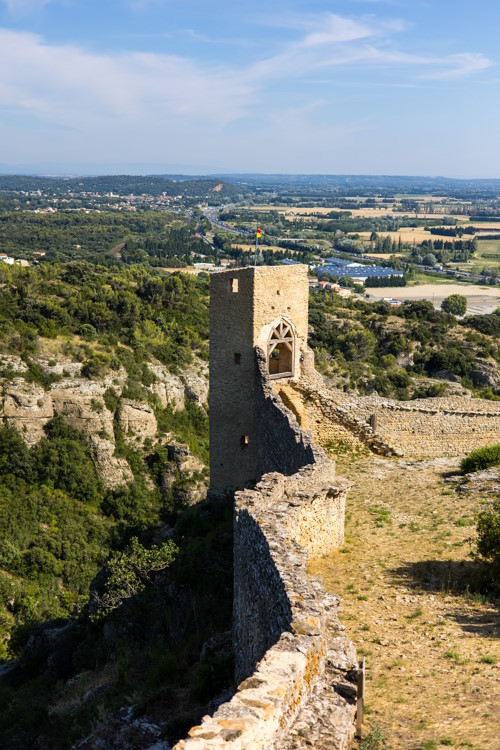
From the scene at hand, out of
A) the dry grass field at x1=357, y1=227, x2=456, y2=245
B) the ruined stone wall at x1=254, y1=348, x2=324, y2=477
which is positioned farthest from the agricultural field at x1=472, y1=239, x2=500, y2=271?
the ruined stone wall at x1=254, y1=348, x2=324, y2=477

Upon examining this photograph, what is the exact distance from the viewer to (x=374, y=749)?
5.00 meters

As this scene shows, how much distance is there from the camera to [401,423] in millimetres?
17500

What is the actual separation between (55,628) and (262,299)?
9.47m

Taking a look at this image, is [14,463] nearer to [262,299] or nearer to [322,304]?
[262,299]

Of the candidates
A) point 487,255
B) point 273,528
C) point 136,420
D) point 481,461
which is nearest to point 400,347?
point 136,420

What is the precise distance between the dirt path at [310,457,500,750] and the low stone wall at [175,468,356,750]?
2.57 ft

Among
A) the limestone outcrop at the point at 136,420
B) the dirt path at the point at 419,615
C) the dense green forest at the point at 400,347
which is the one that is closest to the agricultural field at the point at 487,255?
the dense green forest at the point at 400,347

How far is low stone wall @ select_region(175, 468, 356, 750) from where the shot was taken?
4055 mm

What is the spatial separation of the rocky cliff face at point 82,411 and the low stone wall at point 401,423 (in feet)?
68.2

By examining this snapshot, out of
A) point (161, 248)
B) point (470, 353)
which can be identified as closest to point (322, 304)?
point (470, 353)

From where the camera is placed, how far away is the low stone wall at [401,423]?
16297mm

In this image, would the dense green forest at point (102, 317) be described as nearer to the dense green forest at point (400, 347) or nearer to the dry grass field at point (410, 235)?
the dense green forest at point (400, 347)

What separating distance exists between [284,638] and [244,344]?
1067cm

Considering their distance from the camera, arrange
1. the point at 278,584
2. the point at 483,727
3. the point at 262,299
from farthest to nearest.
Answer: the point at 262,299
the point at 278,584
the point at 483,727
